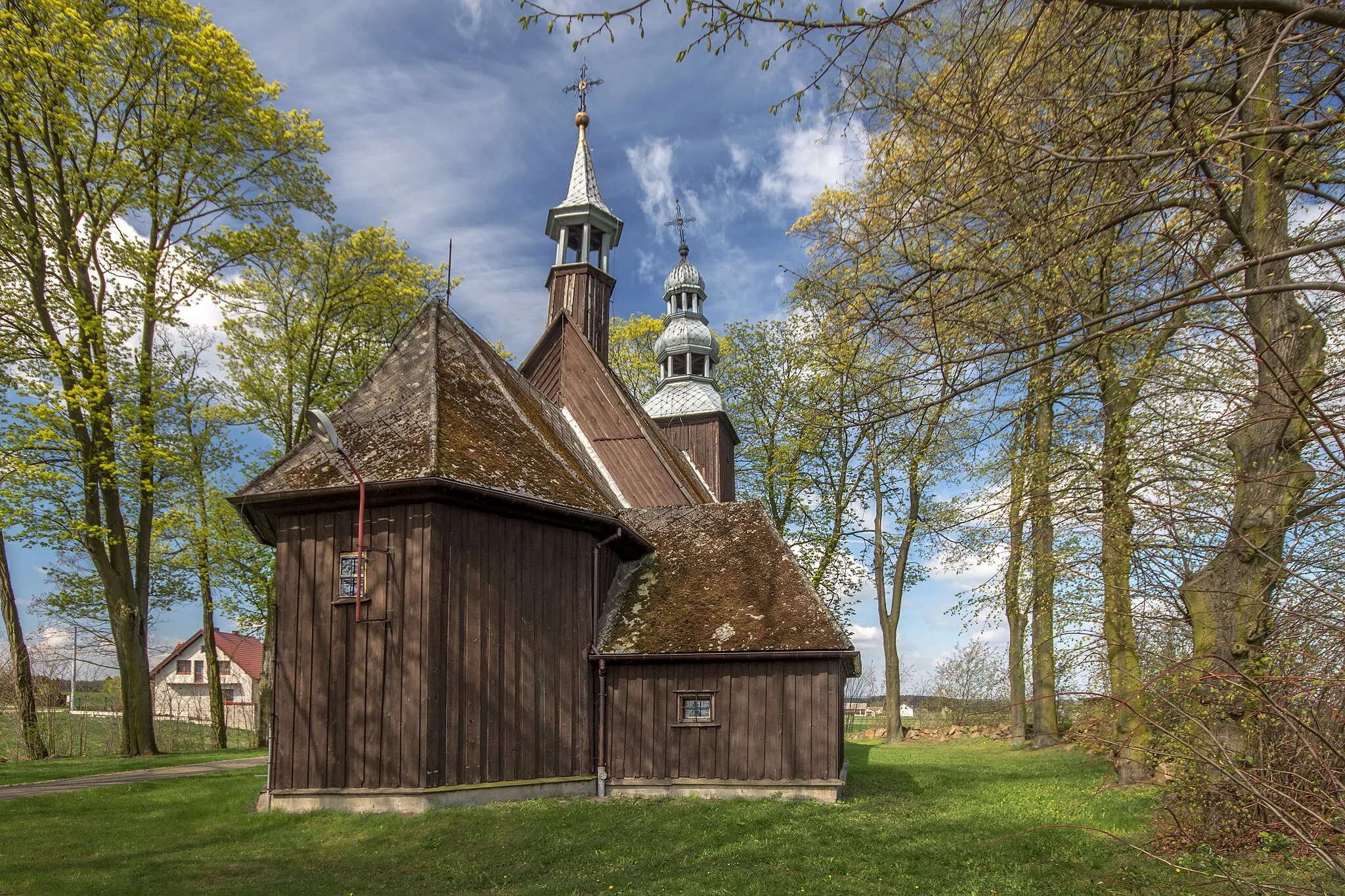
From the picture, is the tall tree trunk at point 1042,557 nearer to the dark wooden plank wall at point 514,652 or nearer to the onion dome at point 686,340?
the dark wooden plank wall at point 514,652

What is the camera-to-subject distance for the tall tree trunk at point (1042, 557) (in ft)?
22.0

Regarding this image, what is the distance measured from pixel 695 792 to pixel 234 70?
18243 mm

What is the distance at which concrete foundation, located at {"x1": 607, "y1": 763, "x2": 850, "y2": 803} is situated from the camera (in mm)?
13117

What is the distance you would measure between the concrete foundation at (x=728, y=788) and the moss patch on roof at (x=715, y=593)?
2091 mm

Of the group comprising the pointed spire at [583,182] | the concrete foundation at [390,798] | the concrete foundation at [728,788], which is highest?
the pointed spire at [583,182]

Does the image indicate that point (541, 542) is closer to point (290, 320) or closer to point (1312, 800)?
point (1312, 800)

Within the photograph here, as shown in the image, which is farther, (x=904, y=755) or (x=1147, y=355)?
(x=904, y=755)

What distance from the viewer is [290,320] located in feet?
77.4

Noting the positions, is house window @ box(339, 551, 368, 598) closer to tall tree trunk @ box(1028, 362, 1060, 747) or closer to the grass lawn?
the grass lawn

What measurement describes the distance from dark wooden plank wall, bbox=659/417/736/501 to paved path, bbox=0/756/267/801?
1510cm

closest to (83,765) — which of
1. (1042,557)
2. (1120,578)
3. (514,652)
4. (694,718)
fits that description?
(514,652)

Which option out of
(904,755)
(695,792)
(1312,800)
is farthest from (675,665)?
(904,755)

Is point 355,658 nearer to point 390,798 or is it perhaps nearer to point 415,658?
point 415,658

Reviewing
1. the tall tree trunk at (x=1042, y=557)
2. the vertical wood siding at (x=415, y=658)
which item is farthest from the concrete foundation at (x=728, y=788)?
the tall tree trunk at (x=1042, y=557)
